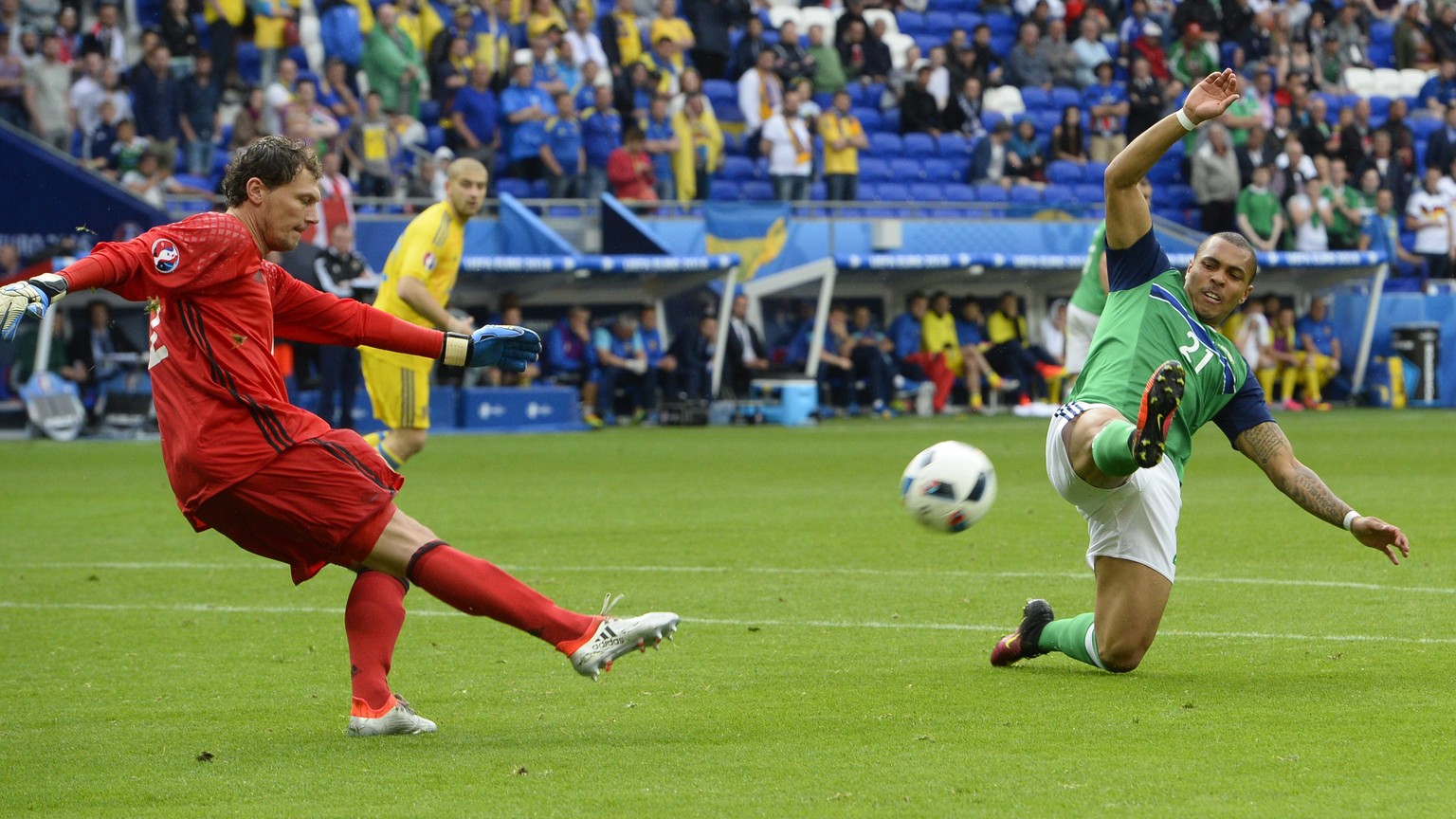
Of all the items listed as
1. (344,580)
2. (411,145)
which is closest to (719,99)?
(411,145)

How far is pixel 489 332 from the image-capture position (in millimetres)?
5297

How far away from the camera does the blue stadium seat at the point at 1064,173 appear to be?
26.2 meters

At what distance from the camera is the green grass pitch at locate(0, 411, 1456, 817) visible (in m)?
4.27

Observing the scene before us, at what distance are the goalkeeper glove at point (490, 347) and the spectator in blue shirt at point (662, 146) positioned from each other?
58.4ft

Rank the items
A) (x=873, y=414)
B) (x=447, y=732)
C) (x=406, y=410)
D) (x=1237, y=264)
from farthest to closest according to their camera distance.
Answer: (x=873, y=414) → (x=406, y=410) → (x=1237, y=264) → (x=447, y=732)

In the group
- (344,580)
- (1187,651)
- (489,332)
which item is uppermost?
(489,332)

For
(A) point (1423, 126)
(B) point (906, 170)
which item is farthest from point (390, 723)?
(A) point (1423, 126)

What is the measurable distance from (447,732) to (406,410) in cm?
575

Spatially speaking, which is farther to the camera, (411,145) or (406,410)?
(411,145)

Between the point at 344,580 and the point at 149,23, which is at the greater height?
the point at 149,23

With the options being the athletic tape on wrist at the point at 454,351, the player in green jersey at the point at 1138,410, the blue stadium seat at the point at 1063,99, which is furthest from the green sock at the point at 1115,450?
the blue stadium seat at the point at 1063,99

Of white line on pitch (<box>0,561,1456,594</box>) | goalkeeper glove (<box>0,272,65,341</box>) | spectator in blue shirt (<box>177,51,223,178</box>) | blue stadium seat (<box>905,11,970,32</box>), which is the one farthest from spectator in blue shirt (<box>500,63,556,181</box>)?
goalkeeper glove (<box>0,272,65,341</box>)

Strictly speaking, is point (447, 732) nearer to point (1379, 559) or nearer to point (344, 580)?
point (344, 580)

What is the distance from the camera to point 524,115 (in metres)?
21.9
